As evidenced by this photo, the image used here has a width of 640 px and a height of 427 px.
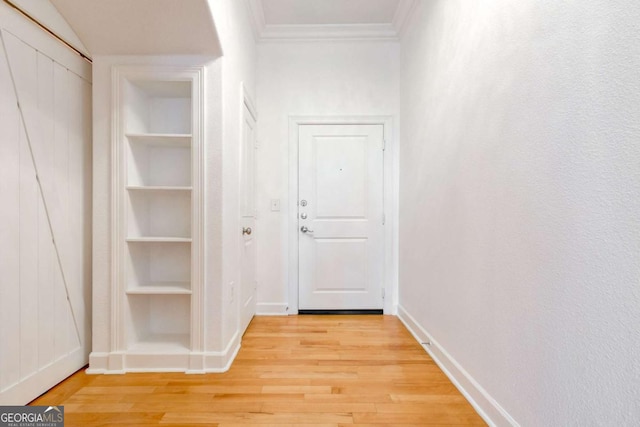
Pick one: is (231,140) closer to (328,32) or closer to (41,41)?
(41,41)

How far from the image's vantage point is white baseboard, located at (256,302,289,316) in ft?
10.6

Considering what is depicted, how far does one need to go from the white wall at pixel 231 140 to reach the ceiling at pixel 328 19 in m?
0.39

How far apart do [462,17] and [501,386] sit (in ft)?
6.25

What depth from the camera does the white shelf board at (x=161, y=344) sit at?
2.06 meters

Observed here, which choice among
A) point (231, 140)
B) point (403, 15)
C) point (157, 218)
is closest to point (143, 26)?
point (231, 140)

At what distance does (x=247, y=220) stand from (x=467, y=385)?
6.38 ft

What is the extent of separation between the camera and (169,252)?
2289 millimetres

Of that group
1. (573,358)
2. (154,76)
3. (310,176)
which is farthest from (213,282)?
A: (573,358)

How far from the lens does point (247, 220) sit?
2.84 meters

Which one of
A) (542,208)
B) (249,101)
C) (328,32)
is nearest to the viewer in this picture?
(542,208)

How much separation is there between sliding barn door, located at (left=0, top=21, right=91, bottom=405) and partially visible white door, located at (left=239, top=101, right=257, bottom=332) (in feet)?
3.26

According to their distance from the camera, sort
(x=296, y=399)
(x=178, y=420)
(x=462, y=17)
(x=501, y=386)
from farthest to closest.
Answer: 1. (x=462, y=17)
2. (x=296, y=399)
3. (x=178, y=420)
4. (x=501, y=386)

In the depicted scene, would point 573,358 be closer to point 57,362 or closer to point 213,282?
point 213,282

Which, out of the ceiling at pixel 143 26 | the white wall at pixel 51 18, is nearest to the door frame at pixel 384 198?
the ceiling at pixel 143 26
